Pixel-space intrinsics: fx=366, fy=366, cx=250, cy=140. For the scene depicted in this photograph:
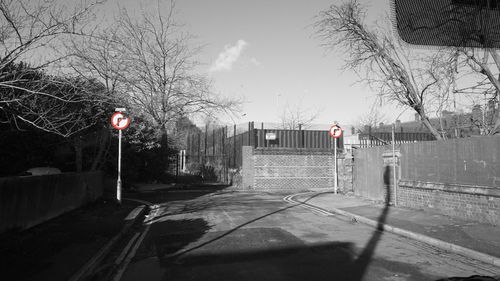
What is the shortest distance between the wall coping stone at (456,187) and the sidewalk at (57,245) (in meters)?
8.72

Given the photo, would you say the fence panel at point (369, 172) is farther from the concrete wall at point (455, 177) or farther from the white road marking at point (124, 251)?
the white road marking at point (124, 251)

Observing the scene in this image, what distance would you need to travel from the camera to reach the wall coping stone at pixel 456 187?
28.6 ft

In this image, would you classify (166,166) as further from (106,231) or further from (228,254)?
(228,254)

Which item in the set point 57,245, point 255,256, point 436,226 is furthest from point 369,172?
point 57,245

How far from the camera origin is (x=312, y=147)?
79.2 feet

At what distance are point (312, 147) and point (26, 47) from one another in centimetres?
1931

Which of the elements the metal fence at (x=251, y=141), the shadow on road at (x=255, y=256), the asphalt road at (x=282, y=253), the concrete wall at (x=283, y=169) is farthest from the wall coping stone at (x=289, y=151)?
the shadow on road at (x=255, y=256)

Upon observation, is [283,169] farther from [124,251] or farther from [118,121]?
[124,251]

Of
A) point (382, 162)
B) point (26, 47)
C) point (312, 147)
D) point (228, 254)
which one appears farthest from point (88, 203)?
point (312, 147)

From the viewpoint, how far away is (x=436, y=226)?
29.0ft

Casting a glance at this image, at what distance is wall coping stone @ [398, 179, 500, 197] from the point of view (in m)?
8.70

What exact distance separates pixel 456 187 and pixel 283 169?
44.8 feet

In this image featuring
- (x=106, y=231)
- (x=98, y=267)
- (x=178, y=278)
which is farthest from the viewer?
(x=106, y=231)

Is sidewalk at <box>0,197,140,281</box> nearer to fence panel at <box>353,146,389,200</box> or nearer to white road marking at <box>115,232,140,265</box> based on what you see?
white road marking at <box>115,232,140,265</box>
